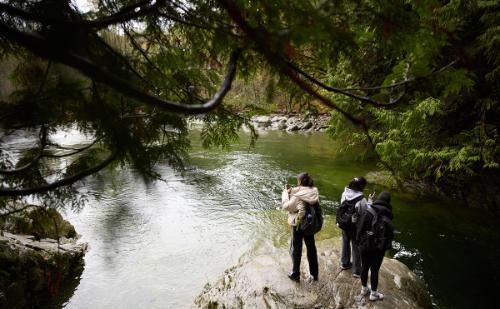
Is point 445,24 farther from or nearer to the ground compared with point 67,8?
nearer to the ground

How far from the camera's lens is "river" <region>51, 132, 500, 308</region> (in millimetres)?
6312

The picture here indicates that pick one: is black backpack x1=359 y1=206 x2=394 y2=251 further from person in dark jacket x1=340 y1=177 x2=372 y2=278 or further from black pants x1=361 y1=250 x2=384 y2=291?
person in dark jacket x1=340 y1=177 x2=372 y2=278

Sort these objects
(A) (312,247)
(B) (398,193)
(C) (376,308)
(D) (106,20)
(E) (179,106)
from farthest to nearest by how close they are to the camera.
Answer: (B) (398,193) < (A) (312,247) < (C) (376,308) < (D) (106,20) < (E) (179,106)

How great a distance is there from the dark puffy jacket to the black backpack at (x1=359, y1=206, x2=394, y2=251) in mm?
42

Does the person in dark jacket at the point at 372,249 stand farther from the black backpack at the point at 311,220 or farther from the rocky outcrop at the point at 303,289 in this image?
the black backpack at the point at 311,220

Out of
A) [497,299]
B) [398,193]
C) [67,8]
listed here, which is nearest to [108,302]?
[67,8]

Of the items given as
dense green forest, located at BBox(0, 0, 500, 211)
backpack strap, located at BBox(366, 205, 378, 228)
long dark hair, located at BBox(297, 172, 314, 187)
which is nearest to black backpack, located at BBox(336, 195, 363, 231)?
backpack strap, located at BBox(366, 205, 378, 228)

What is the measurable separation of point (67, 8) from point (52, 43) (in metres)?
1.62

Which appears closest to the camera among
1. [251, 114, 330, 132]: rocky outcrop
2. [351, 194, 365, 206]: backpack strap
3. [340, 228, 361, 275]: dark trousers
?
[351, 194, 365, 206]: backpack strap

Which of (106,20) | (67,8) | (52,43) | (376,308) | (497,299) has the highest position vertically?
(67,8)

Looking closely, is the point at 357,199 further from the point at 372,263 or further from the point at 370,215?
the point at 372,263

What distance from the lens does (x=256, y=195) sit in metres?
11.7

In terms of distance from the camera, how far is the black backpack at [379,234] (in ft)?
14.0

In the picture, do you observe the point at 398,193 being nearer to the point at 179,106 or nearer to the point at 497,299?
the point at 497,299
